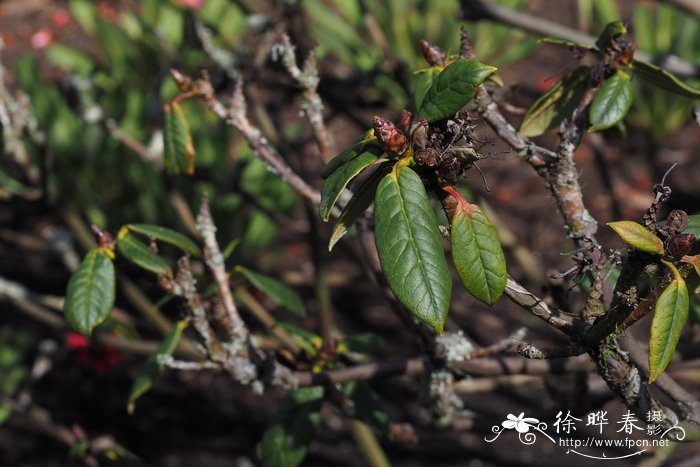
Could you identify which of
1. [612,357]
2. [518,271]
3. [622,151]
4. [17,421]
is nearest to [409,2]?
[622,151]

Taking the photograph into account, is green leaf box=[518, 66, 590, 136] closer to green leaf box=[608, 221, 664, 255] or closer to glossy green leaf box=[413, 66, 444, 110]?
glossy green leaf box=[413, 66, 444, 110]

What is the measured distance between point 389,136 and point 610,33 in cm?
31

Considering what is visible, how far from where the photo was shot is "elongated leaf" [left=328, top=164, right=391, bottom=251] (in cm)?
72

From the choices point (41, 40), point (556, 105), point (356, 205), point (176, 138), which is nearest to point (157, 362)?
point (176, 138)

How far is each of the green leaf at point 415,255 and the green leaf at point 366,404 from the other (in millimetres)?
565

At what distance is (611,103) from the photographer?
0.83 meters

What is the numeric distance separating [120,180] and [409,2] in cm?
183

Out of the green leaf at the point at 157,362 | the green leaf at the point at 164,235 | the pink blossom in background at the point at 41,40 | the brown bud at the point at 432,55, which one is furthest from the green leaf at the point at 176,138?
the pink blossom in background at the point at 41,40

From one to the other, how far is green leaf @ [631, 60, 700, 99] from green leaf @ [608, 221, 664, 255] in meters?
Answer: 0.26

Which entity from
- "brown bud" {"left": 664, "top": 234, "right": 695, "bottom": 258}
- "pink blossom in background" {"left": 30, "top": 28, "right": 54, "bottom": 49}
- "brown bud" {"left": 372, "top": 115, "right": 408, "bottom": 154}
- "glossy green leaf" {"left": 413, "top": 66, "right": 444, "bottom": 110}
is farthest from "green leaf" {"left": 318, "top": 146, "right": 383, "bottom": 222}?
"pink blossom in background" {"left": 30, "top": 28, "right": 54, "bottom": 49}

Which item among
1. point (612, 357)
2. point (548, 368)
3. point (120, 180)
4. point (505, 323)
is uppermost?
point (120, 180)

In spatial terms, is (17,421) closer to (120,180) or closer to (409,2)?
(120,180)

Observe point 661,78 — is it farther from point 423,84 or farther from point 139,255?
point 139,255

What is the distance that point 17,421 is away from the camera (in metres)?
2.23
